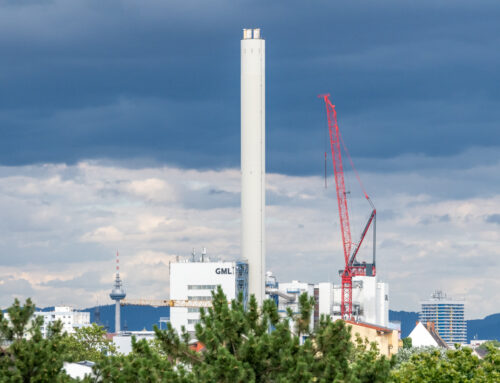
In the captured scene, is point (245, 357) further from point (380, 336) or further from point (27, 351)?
point (380, 336)

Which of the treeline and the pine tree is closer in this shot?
the treeline

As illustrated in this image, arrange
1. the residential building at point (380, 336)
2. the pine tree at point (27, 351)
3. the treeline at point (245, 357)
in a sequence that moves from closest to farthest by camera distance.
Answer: the treeline at point (245, 357) → the pine tree at point (27, 351) → the residential building at point (380, 336)

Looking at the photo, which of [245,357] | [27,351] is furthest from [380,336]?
[245,357]

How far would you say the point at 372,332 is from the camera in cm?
12912

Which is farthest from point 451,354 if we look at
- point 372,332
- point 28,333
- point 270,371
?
point 372,332

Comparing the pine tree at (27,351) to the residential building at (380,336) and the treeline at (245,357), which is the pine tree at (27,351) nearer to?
the treeline at (245,357)

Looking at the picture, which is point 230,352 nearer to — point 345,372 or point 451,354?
point 345,372

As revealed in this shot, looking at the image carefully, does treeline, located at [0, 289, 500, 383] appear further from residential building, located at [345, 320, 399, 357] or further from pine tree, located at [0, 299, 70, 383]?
residential building, located at [345, 320, 399, 357]

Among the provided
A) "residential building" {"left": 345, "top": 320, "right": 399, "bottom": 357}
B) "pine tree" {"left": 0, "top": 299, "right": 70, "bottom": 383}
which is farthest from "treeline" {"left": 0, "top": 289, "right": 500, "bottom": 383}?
"residential building" {"left": 345, "top": 320, "right": 399, "bottom": 357}

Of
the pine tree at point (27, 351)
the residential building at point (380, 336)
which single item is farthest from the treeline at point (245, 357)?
the residential building at point (380, 336)

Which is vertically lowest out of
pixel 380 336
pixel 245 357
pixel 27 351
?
pixel 245 357

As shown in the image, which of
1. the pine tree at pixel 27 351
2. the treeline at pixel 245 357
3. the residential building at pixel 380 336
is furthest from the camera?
the residential building at pixel 380 336

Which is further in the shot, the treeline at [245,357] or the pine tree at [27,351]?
the pine tree at [27,351]

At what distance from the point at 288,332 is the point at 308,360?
143 cm
